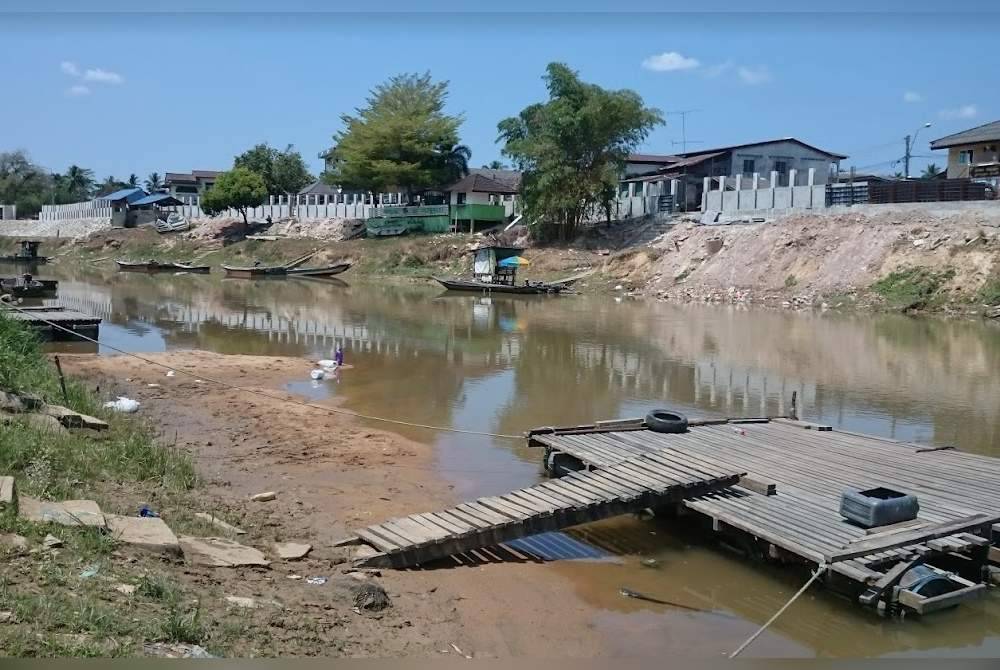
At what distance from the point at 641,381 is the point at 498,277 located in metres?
29.5

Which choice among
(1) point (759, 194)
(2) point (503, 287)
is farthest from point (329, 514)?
(1) point (759, 194)

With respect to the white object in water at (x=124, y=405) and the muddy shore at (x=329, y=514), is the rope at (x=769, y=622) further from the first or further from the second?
the white object in water at (x=124, y=405)

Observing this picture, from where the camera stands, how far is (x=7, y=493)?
22.1 feet

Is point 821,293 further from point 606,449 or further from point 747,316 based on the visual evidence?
point 606,449

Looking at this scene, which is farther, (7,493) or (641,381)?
(641,381)

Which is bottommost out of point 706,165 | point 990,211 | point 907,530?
point 907,530

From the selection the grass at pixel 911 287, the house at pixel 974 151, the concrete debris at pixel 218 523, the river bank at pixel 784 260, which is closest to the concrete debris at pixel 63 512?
the concrete debris at pixel 218 523

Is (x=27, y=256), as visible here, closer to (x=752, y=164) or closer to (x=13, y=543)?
(x=752, y=164)

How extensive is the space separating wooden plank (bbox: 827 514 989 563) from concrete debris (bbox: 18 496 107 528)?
21.9ft

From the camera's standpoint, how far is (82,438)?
10.7 m

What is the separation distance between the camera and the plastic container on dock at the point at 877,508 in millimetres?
9062

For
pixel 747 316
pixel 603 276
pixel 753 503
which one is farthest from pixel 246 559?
pixel 603 276

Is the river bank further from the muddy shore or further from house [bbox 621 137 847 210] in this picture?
the muddy shore

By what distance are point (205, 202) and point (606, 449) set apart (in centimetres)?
7265
